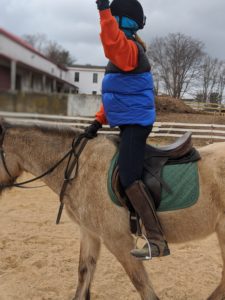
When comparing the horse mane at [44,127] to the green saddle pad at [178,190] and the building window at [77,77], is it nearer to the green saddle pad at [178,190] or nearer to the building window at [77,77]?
the green saddle pad at [178,190]

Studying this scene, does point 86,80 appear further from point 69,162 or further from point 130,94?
point 130,94

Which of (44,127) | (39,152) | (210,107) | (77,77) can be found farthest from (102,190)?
(210,107)

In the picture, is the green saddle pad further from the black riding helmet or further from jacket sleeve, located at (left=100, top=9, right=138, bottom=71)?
the black riding helmet

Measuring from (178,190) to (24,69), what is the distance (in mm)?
1653

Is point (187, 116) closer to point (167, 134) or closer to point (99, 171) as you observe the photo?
point (167, 134)

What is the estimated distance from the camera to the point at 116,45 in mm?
2836

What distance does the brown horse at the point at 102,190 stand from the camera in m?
3.32

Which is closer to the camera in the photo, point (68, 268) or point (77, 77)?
point (77, 77)

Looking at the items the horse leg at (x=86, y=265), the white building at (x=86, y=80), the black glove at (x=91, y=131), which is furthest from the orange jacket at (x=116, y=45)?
the horse leg at (x=86, y=265)

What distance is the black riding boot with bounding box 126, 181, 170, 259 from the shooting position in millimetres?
3170

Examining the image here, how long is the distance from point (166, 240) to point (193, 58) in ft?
9.22

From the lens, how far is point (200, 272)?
16.1ft

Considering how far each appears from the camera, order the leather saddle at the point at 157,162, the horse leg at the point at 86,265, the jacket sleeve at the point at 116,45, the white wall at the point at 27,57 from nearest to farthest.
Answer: the white wall at the point at 27,57, the jacket sleeve at the point at 116,45, the leather saddle at the point at 157,162, the horse leg at the point at 86,265

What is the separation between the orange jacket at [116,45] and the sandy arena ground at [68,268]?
6.63ft
